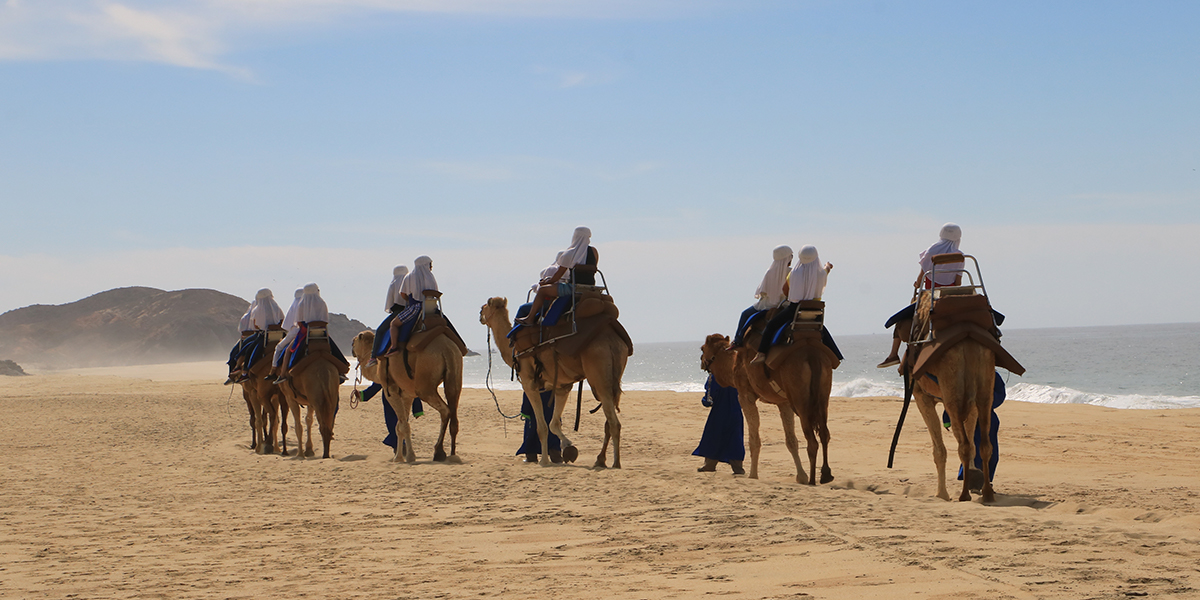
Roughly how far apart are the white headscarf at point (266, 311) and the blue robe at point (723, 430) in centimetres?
829

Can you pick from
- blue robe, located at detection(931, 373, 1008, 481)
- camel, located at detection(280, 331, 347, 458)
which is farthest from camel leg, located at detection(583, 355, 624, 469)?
camel, located at detection(280, 331, 347, 458)

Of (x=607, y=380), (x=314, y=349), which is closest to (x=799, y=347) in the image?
(x=607, y=380)

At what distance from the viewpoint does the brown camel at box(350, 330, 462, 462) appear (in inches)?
Result: 559

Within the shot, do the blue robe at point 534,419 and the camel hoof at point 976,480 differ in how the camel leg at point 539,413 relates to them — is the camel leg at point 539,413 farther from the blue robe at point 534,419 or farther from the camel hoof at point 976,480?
the camel hoof at point 976,480

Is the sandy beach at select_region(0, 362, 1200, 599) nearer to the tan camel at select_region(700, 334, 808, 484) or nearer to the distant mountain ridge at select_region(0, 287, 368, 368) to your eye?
the tan camel at select_region(700, 334, 808, 484)

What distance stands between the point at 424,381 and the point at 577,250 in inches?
116

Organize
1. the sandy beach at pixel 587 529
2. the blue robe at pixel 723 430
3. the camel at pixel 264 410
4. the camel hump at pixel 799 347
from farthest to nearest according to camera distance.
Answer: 1. the camel at pixel 264 410
2. the blue robe at pixel 723 430
3. the camel hump at pixel 799 347
4. the sandy beach at pixel 587 529

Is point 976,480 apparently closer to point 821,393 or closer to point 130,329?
point 821,393

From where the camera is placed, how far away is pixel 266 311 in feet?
57.6

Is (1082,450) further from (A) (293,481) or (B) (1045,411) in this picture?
(A) (293,481)

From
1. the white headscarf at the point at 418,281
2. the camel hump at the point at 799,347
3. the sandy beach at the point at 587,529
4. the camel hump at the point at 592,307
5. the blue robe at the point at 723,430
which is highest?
the white headscarf at the point at 418,281

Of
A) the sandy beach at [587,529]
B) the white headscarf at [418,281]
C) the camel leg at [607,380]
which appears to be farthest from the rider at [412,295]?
the camel leg at [607,380]

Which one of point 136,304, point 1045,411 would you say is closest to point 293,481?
point 1045,411

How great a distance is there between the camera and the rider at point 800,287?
37.0 ft
